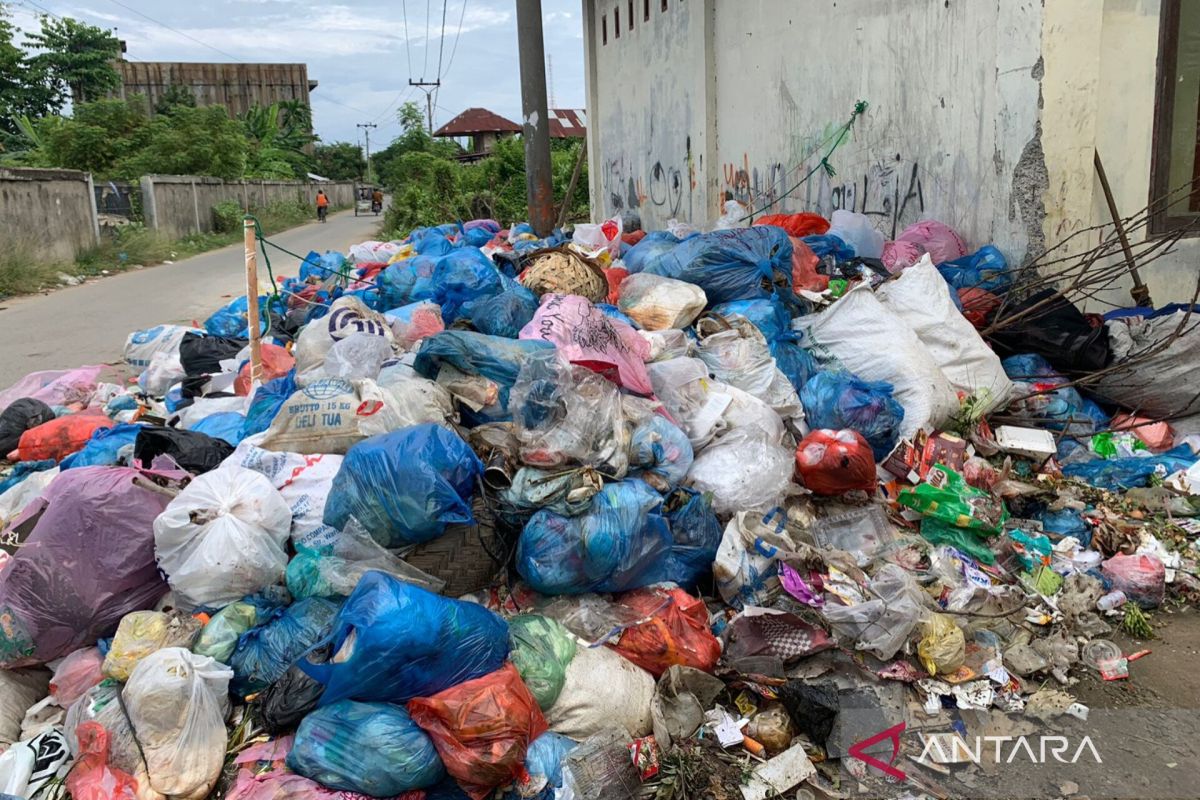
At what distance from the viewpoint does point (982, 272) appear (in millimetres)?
4996

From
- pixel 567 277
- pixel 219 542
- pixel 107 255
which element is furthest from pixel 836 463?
pixel 107 255

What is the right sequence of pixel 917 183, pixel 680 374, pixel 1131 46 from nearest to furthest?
pixel 680 374 → pixel 1131 46 → pixel 917 183

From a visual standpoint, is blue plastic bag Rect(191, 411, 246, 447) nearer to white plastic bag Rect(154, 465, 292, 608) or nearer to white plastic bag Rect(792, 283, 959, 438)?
white plastic bag Rect(154, 465, 292, 608)

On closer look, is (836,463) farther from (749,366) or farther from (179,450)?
(179,450)

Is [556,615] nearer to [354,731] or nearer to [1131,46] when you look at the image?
[354,731]

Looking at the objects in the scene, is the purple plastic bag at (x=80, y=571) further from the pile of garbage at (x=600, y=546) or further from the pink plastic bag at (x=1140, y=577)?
the pink plastic bag at (x=1140, y=577)

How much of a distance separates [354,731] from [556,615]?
839 mm

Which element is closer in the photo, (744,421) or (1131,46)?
(744,421)

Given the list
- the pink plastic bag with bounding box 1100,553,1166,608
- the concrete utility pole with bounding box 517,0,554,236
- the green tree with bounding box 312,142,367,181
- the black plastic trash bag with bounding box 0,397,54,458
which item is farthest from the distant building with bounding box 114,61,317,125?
the pink plastic bag with bounding box 1100,553,1166,608

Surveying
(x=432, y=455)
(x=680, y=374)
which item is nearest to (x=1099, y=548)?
(x=680, y=374)

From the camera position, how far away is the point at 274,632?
2.77 meters

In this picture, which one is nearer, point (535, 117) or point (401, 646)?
point (401, 646)

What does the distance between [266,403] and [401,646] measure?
2.09 meters

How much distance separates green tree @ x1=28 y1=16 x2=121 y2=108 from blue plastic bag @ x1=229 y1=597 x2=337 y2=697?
3309 centimetres
